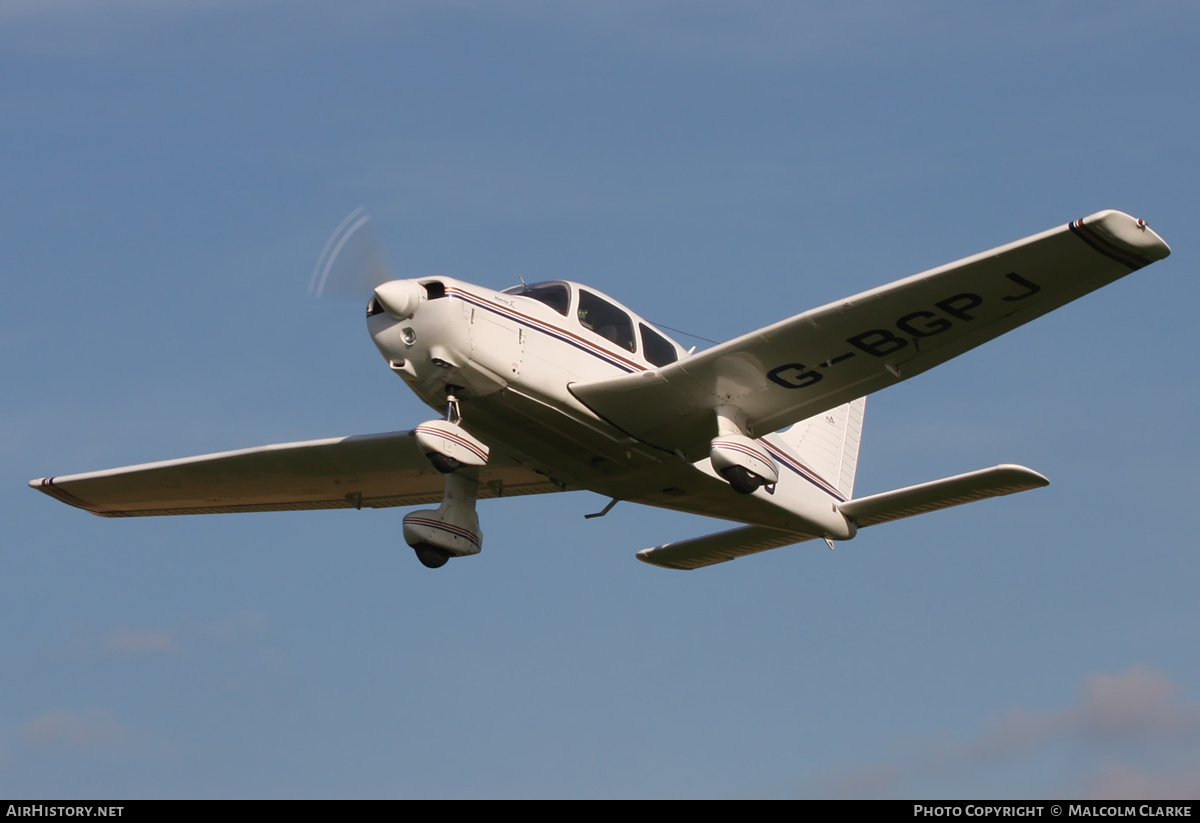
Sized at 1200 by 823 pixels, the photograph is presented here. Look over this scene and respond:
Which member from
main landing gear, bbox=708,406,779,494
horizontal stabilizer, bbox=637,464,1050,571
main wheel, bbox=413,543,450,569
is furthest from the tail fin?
main wheel, bbox=413,543,450,569

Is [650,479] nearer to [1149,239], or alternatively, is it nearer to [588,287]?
[588,287]

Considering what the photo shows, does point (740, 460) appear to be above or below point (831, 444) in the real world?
below

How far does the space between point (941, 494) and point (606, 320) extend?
16.2ft

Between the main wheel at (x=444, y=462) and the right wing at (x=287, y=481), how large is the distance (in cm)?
255

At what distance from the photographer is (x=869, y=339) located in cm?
1666

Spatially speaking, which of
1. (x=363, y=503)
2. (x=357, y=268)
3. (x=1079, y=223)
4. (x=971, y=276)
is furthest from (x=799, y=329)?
(x=363, y=503)

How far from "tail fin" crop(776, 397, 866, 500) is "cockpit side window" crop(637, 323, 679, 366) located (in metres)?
2.97

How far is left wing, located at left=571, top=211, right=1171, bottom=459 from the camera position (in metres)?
15.2

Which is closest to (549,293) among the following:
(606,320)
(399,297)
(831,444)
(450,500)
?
(606,320)

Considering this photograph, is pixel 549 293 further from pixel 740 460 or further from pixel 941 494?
pixel 941 494
